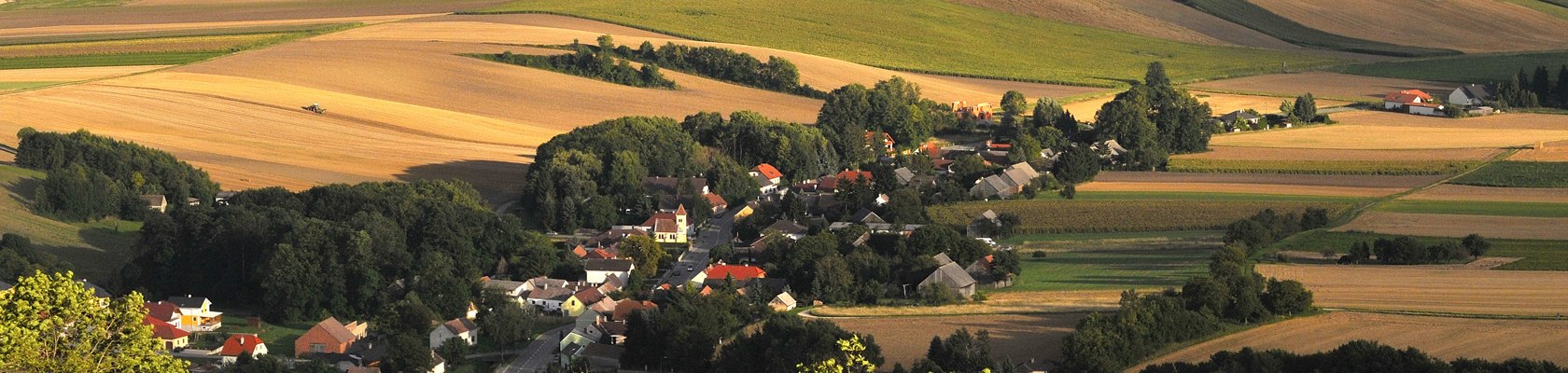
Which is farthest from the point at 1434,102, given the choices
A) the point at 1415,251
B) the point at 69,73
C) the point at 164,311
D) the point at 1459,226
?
the point at 164,311

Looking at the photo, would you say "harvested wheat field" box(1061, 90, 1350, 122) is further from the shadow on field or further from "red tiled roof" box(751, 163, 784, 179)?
the shadow on field

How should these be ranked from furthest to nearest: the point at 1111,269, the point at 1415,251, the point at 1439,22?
the point at 1439,22 → the point at 1111,269 → the point at 1415,251

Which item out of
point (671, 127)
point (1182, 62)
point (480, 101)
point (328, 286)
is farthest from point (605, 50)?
point (328, 286)

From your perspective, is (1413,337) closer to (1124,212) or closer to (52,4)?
(1124,212)

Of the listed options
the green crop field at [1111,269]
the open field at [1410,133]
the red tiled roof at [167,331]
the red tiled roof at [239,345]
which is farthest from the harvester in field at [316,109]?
the green crop field at [1111,269]

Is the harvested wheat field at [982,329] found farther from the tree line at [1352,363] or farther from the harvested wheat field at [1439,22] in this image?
the harvested wheat field at [1439,22]

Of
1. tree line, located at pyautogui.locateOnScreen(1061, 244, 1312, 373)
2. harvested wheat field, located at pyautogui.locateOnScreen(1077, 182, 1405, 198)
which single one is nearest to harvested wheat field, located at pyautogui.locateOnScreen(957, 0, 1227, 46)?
harvested wheat field, located at pyautogui.locateOnScreen(1077, 182, 1405, 198)

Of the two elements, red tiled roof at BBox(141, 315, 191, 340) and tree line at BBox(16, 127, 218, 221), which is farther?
tree line at BBox(16, 127, 218, 221)
